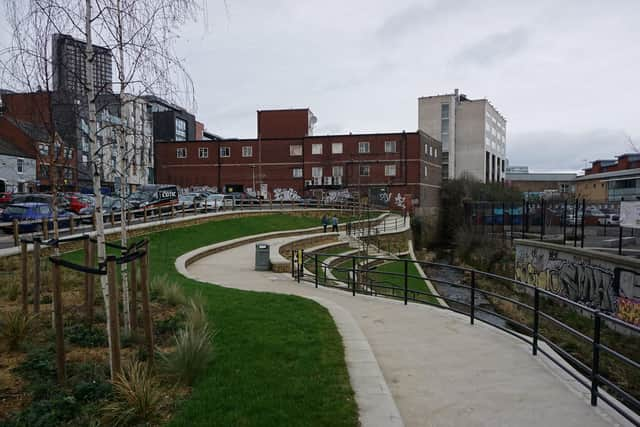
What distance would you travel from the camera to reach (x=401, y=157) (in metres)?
52.8

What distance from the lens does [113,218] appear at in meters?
19.4

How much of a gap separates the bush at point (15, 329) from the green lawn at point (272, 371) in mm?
2320

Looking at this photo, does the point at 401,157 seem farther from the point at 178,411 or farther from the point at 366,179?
the point at 178,411

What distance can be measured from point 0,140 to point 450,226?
47796mm

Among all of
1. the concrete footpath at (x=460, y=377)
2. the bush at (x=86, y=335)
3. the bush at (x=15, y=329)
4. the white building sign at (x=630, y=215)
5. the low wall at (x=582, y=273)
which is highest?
the white building sign at (x=630, y=215)

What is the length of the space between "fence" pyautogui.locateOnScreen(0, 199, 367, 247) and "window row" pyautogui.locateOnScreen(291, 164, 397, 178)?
9830 millimetres

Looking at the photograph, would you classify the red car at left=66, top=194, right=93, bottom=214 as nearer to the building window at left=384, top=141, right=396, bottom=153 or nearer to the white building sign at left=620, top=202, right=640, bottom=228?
the white building sign at left=620, top=202, right=640, bottom=228

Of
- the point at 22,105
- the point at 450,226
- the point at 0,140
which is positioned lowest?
the point at 450,226

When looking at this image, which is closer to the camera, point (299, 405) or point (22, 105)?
point (299, 405)

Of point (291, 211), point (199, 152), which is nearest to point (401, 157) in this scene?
point (291, 211)

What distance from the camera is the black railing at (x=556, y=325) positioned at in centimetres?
449

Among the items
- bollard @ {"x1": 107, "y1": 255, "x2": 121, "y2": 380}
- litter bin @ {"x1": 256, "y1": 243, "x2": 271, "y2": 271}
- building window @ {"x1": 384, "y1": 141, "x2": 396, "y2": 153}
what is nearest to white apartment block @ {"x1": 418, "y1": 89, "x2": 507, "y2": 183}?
building window @ {"x1": 384, "y1": 141, "x2": 396, "y2": 153}

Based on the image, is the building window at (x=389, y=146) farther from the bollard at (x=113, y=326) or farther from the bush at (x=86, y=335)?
the bollard at (x=113, y=326)

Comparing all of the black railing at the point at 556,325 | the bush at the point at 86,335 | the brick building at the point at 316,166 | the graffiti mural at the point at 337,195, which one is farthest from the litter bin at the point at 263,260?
the graffiti mural at the point at 337,195
